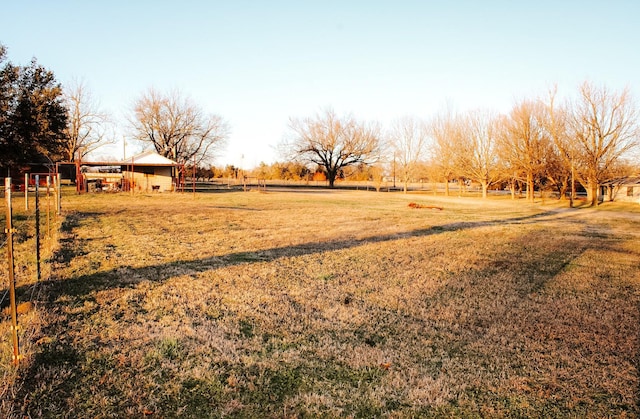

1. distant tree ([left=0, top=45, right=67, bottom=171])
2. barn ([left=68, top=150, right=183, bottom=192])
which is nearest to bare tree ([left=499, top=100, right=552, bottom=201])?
barn ([left=68, top=150, right=183, bottom=192])

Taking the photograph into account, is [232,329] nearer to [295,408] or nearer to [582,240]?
[295,408]

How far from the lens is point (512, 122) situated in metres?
35.9

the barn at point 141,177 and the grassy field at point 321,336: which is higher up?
the barn at point 141,177

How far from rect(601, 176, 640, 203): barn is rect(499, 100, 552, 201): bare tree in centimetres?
816

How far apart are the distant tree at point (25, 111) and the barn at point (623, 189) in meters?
44.8

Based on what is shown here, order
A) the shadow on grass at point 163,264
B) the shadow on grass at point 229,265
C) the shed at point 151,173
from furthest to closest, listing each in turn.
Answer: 1. the shed at point 151,173
2. the shadow on grass at point 163,264
3. the shadow on grass at point 229,265

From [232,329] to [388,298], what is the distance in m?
2.34

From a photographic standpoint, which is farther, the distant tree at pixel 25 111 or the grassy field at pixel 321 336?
the distant tree at pixel 25 111

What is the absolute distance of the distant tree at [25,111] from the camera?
21.1m

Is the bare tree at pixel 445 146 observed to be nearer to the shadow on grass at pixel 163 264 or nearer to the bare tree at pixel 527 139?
the bare tree at pixel 527 139

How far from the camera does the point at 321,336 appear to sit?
13.8 ft

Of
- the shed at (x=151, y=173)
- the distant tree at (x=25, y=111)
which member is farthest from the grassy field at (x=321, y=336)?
the shed at (x=151, y=173)

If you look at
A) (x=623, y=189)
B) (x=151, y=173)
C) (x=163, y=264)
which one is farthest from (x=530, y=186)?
(x=163, y=264)

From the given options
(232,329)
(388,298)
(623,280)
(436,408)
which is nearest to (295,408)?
(436,408)
